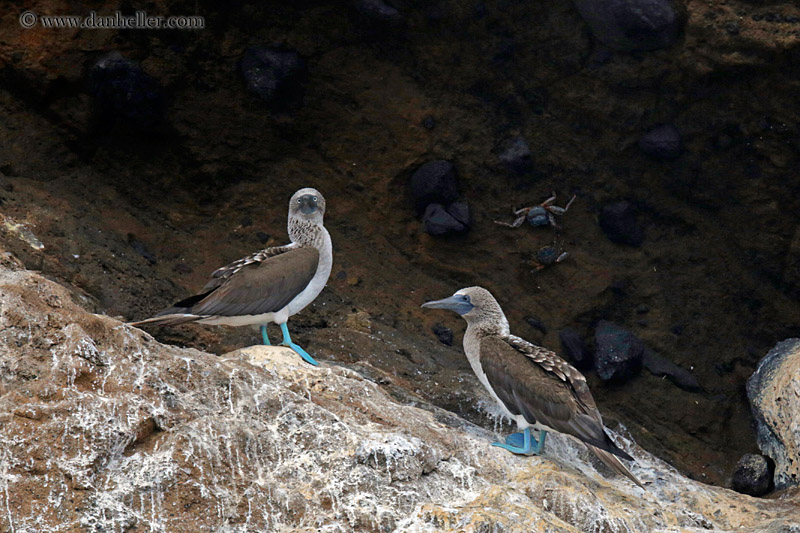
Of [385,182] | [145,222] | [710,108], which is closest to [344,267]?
[385,182]

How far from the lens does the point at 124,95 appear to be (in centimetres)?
928

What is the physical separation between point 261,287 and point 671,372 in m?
4.82

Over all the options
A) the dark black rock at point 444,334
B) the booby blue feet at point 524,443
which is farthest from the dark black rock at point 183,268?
the booby blue feet at point 524,443

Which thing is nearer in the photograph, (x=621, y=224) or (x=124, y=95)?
(x=124, y=95)

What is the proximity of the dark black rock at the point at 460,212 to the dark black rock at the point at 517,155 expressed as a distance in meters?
0.67

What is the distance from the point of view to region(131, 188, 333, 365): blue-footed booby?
714 centimetres

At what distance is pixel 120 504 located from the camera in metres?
5.09

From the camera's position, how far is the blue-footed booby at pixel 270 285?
7.14 m

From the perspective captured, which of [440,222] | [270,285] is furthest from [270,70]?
[270,285]

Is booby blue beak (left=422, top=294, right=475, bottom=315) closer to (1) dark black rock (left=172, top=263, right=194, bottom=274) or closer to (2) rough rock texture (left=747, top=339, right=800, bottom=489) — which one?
(1) dark black rock (left=172, top=263, right=194, bottom=274)

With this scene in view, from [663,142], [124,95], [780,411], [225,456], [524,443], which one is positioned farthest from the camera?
[663,142]

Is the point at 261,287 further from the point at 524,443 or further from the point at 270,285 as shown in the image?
the point at 524,443

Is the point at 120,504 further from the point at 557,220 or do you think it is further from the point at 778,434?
the point at 557,220

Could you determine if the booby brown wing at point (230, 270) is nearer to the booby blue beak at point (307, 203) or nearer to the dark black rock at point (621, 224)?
the booby blue beak at point (307, 203)
